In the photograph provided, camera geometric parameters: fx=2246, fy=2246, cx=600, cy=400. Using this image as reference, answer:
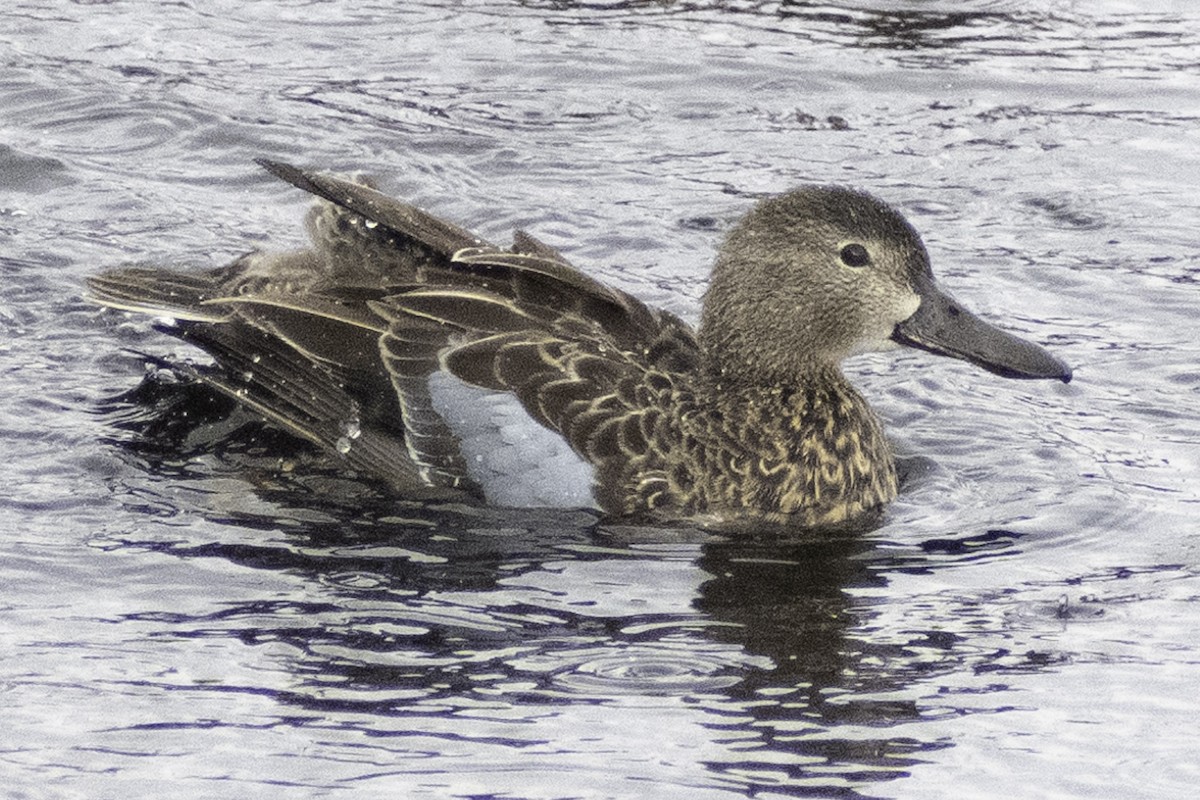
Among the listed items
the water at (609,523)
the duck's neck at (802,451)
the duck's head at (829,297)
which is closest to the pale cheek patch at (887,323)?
the duck's head at (829,297)

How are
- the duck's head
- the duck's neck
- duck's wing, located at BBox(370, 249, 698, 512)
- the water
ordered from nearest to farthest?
the water
duck's wing, located at BBox(370, 249, 698, 512)
the duck's neck
the duck's head

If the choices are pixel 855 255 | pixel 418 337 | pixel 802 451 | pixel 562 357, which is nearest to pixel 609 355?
pixel 562 357

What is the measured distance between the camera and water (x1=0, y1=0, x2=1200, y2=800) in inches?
265

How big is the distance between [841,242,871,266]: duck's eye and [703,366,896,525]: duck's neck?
474 mm

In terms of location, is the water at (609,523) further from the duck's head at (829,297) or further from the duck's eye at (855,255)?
the duck's eye at (855,255)

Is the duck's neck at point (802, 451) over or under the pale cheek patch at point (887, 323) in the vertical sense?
under

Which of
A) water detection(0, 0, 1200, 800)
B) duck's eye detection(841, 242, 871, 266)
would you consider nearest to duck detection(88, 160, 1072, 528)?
duck's eye detection(841, 242, 871, 266)

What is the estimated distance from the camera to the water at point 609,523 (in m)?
6.74

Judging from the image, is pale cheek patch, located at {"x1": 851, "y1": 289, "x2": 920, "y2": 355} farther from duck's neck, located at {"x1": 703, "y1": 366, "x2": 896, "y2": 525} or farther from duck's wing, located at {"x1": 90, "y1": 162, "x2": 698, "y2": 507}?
duck's wing, located at {"x1": 90, "y1": 162, "x2": 698, "y2": 507}

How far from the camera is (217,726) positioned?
670 centimetres

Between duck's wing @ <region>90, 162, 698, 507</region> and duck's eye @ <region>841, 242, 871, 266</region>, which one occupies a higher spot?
duck's eye @ <region>841, 242, 871, 266</region>

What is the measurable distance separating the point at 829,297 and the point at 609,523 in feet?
4.20

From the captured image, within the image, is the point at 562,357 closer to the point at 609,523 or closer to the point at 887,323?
the point at 609,523

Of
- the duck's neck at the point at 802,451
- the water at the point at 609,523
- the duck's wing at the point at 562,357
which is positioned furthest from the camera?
the duck's neck at the point at 802,451
